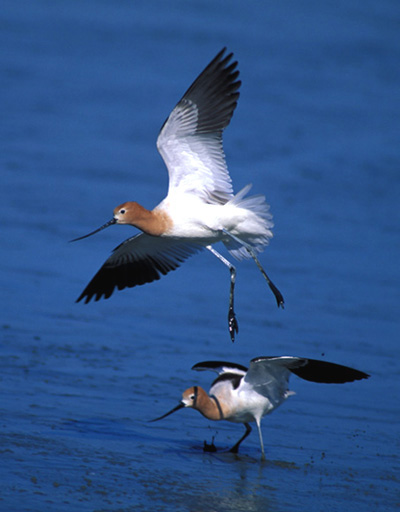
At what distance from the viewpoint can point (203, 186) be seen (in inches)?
301

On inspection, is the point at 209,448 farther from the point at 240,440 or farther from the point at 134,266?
Result: the point at 134,266

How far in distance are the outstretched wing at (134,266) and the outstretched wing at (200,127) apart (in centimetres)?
92

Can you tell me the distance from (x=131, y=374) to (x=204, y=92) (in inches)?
96.5

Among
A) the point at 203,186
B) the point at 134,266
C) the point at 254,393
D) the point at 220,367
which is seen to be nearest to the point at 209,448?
the point at 254,393

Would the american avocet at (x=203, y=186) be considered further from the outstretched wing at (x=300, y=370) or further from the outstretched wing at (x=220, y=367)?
the outstretched wing at (x=300, y=370)

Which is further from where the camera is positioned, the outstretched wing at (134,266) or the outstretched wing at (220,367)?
the outstretched wing at (134,266)

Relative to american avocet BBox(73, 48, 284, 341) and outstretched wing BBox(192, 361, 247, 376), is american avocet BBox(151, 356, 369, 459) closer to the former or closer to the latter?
outstretched wing BBox(192, 361, 247, 376)

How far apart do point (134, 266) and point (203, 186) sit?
4.13 feet

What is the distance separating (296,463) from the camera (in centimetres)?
658

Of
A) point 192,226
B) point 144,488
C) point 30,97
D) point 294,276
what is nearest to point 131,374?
point 192,226

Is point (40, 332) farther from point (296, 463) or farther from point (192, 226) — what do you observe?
point (296, 463)

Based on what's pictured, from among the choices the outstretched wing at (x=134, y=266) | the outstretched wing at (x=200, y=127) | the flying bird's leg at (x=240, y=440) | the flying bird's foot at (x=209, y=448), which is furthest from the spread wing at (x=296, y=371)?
the outstretched wing at (x=134, y=266)

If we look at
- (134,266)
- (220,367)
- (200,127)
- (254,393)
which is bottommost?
(254,393)

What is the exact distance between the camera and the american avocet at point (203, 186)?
7293mm
